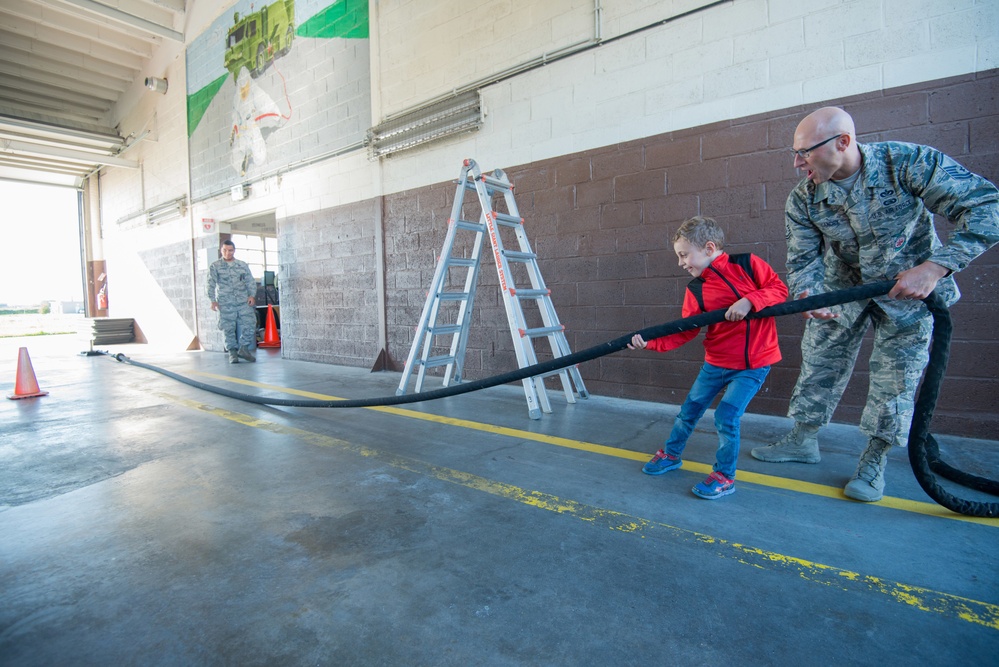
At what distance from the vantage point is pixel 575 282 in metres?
4.47

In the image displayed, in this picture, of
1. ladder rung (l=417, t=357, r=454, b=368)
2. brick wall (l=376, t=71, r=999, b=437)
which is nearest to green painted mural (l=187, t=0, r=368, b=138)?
brick wall (l=376, t=71, r=999, b=437)

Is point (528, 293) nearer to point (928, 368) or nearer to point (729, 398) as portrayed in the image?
point (729, 398)

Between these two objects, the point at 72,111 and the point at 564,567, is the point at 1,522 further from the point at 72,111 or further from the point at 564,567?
the point at 72,111

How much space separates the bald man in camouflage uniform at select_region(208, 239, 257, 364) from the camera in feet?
25.5

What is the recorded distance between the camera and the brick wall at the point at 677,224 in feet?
9.52

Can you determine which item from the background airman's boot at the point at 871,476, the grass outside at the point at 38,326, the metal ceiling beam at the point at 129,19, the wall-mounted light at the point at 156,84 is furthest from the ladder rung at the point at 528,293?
the grass outside at the point at 38,326

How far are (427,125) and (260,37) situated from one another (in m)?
4.54

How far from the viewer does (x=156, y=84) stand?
33.6 feet

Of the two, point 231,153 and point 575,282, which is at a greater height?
point 231,153

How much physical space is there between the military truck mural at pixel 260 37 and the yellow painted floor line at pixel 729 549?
24.1ft

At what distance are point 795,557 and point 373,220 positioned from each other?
19.0 ft

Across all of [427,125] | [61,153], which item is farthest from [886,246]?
[61,153]

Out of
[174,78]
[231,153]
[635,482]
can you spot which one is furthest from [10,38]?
[635,482]

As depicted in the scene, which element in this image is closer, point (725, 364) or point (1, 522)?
point (1, 522)
